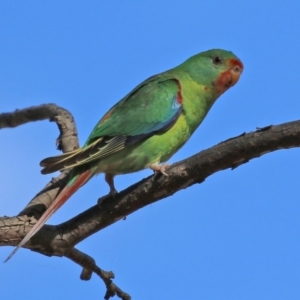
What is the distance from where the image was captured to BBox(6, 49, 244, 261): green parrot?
4.75 meters

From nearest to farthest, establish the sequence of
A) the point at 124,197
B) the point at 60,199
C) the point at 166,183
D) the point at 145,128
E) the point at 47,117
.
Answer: the point at 166,183, the point at 124,197, the point at 60,199, the point at 145,128, the point at 47,117

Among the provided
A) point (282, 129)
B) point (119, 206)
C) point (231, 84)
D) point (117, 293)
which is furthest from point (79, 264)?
point (231, 84)

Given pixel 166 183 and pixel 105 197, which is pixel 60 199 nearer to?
pixel 105 197

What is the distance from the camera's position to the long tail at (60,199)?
4082 mm

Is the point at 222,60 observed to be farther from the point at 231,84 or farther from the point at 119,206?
the point at 119,206

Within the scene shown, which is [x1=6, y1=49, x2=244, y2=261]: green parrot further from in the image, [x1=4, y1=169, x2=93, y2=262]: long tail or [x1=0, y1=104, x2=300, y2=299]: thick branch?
[x1=0, y1=104, x2=300, y2=299]: thick branch

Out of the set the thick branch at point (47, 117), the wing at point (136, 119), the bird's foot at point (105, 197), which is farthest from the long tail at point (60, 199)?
the thick branch at point (47, 117)

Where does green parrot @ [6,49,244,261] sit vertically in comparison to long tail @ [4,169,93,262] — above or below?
above

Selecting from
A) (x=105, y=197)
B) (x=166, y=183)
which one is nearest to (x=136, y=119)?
(x=105, y=197)

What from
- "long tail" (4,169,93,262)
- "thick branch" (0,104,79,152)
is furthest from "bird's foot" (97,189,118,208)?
"thick branch" (0,104,79,152)

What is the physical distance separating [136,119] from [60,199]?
1.10 m

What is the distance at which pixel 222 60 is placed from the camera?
236 inches

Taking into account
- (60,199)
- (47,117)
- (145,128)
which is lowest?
(60,199)

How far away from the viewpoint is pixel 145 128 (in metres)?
5.15
